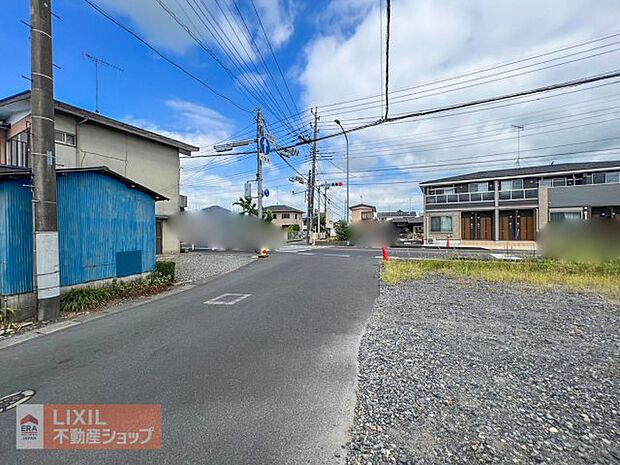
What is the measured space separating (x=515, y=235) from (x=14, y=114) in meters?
30.2

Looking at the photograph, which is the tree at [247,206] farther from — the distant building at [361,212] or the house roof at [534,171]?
the distant building at [361,212]

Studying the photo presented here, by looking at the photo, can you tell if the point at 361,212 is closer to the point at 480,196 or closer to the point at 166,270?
the point at 480,196

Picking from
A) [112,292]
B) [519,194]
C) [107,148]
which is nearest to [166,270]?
[112,292]

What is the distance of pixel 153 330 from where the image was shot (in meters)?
5.07

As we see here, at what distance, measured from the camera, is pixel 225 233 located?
21594 mm

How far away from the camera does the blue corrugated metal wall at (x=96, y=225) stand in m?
6.66

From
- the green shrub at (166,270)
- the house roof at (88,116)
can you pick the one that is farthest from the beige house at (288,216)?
the green shrub at (166,270)

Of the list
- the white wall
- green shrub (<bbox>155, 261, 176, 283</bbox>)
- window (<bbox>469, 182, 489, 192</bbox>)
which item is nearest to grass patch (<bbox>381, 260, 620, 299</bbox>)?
green shrub (<bbox>155, 261, 176, 283</bbox>)

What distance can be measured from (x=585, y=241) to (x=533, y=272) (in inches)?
121

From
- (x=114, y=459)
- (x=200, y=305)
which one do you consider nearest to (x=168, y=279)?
(x=200, y=305)

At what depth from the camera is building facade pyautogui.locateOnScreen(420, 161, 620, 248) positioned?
22.0 metres

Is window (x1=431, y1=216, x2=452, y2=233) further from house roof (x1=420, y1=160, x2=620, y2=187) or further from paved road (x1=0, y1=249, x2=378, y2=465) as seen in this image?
paved road (x1=0, y1=249, x2=378, y2=465)

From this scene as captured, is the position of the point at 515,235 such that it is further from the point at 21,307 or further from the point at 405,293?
the point at 21,307

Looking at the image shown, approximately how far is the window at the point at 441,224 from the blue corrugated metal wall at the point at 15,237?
89.9ft
